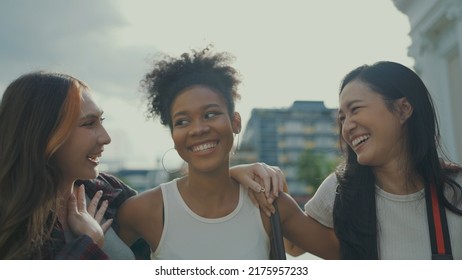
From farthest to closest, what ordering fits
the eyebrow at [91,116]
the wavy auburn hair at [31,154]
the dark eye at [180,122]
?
the dark eye at [180,122] < the eyebrow at [91,116] < the wavy auburn hair at [31,154]

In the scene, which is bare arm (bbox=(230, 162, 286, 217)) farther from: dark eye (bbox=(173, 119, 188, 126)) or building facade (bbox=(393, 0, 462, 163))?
building facade (bbox=(393, 0, 462, 163))

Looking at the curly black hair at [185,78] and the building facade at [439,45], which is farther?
the building facade at [439,45]

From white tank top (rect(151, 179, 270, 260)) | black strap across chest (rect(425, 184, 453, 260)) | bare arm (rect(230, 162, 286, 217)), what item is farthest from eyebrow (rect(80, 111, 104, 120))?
black strap across chest (rect(425, 184, 453, 260))

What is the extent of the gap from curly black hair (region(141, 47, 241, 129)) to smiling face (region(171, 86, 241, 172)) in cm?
3

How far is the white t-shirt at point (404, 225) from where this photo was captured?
4.39ft

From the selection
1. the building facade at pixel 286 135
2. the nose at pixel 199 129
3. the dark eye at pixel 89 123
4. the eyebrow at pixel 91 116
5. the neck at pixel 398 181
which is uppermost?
the building facade at pixel 286 135

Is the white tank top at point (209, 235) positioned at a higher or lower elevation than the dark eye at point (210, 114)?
lower

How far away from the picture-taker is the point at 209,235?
138 cm

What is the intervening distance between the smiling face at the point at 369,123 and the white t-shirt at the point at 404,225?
0.38 ft

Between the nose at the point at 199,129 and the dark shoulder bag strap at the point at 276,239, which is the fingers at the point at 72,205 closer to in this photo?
the nose at the point at 199,129

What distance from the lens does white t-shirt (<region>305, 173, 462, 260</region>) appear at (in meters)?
1.34

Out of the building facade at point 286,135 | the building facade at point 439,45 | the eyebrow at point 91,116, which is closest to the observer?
the eyebrow at point 91,116

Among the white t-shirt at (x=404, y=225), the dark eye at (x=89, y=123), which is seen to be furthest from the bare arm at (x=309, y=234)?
the dark eye at (x=89, y=123)

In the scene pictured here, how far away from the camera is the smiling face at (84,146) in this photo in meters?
1.26
